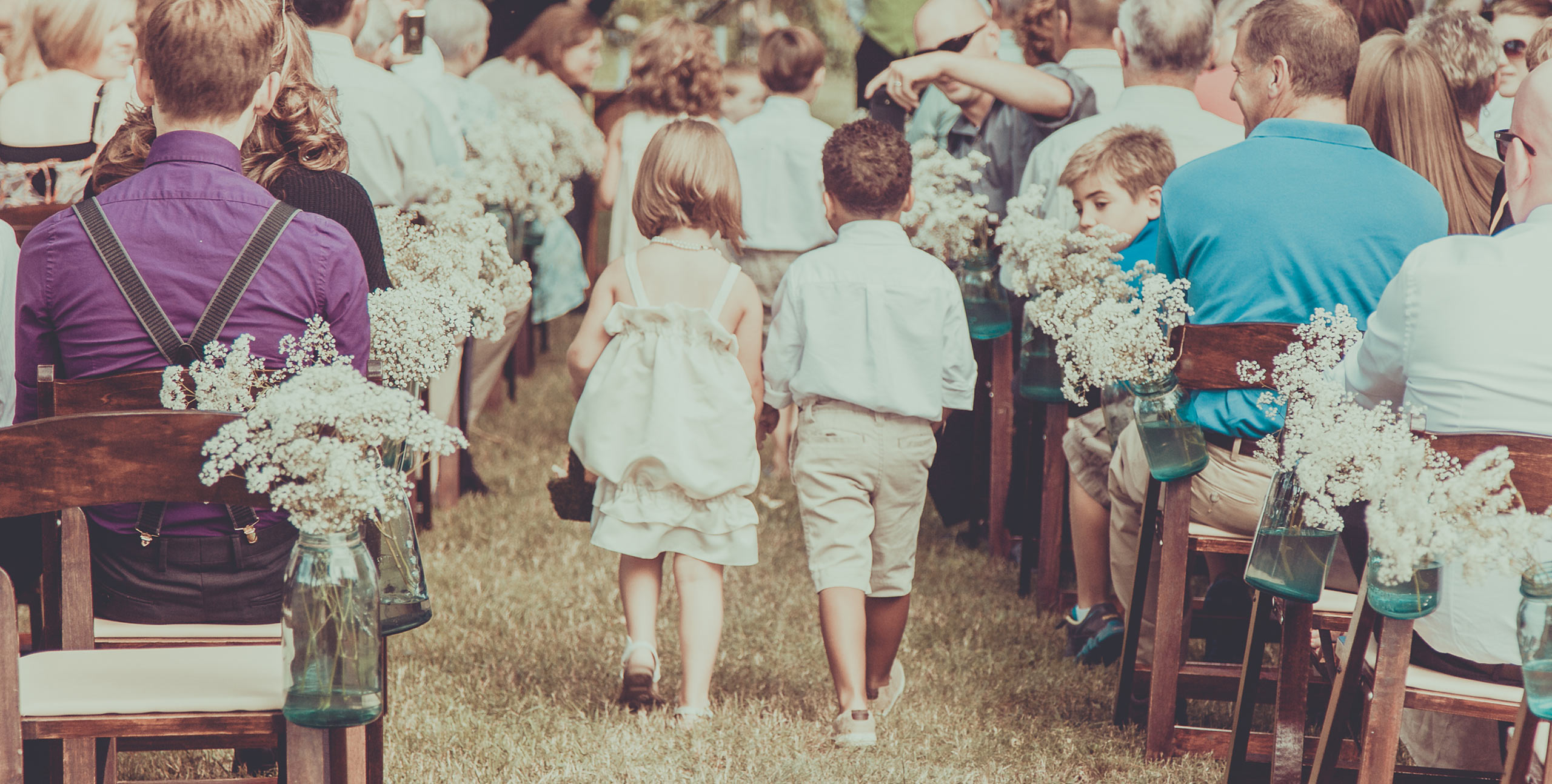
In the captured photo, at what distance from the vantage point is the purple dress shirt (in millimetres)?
2602

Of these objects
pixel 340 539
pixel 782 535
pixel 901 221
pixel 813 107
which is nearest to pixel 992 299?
pixel 901 221

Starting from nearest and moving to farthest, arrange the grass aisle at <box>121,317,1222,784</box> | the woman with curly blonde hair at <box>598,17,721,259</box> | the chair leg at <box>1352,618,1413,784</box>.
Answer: the chair leg at <box>1352,618,1413,784</box>, the grass aisle at <box>121,317,1222,784</box>, the woman with curly blonde hair at <box>598,17,721,259</box>

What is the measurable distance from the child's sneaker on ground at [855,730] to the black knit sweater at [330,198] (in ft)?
5.44

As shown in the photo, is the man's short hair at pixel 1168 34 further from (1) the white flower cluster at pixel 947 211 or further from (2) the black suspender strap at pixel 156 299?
(2) the black suspender strap at pixel 156 299

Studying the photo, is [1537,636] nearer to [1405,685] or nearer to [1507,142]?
[1405,685]

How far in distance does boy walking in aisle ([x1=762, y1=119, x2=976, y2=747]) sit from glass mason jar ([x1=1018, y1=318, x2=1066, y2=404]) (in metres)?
0.96

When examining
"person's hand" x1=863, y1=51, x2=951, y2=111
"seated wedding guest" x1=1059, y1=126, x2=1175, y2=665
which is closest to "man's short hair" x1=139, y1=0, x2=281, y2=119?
"seated wedding guest" x1=1059, y1=126, x2=1175, y2=665

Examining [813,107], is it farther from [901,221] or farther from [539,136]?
[901,221]

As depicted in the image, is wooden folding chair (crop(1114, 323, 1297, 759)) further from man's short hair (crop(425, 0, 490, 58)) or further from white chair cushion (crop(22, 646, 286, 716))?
man's short hair (crop(425, 0, 490, 58))

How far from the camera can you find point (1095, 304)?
148 inches

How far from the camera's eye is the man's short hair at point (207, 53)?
8.55 feet

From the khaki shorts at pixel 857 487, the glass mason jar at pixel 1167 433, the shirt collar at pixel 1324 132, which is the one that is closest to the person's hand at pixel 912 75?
the khaki shorts at pixel 857 487

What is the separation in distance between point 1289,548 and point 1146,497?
97 centimetres

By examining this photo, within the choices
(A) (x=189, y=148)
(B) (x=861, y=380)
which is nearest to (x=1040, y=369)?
(B) (x=861, y=380)
